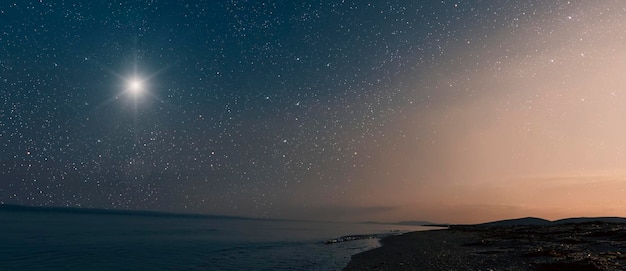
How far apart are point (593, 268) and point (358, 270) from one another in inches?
394

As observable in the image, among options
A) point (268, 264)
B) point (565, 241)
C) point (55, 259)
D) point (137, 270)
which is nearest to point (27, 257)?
point (55, 259)

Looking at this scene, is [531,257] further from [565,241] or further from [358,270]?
[565,241]

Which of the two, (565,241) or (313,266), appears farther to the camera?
(565,241)

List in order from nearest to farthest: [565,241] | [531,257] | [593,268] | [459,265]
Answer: [593,268], [459,265], [531,257], [565,241]

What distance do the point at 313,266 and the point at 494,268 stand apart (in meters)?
10.1

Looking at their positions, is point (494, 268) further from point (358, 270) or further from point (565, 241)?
point (565, 241)

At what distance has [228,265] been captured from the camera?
24.3 metres

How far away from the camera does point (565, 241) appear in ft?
103

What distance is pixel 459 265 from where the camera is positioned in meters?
18.1

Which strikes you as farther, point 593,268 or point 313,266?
point 313,266

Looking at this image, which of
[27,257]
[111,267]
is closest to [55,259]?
[27,257]

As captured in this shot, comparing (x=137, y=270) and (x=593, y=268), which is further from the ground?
(x=593, y=268)

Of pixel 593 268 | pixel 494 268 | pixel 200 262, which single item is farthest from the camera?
pixel 200 262

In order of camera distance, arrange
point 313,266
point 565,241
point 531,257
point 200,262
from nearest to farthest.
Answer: point 531,257 → point 313,266 → point 200,262 → point 565,241
